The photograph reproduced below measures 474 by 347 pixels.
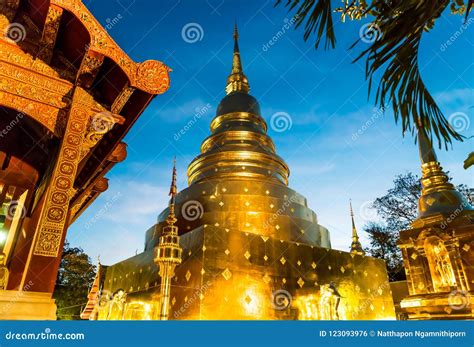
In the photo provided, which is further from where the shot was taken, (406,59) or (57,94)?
(57,94)

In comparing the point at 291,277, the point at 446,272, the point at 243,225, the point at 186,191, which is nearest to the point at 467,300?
the point at 446,272

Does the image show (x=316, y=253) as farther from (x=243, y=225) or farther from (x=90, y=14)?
(x=90, y=14)

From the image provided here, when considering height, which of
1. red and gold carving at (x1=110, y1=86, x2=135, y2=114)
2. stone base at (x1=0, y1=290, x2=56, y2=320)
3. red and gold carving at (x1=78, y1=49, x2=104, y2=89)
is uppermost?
red and gold carving at (x1=78, y1=49, x2=104, y2=89)

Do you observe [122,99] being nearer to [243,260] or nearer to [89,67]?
[89,67]

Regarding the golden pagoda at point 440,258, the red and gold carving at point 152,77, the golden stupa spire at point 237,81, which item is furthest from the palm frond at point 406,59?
the golden stupa spire at point 237,81

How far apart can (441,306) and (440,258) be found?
1280 millimetres

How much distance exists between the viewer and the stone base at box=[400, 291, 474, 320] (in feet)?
25.1

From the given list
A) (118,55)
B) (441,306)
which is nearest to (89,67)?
(118,55)

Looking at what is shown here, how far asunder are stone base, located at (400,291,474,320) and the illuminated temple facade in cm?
82

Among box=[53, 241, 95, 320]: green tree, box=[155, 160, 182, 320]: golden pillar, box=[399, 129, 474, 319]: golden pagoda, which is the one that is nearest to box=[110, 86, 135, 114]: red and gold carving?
box=[155, 160, 182, 320]: golden pillar

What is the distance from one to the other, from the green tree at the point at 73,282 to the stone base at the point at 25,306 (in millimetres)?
15797

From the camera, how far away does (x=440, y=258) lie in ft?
28.4

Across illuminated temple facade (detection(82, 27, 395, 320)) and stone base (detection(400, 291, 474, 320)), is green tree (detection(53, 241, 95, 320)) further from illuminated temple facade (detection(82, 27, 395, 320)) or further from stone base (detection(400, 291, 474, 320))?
stone base (detection(400, 291, 474, 320))

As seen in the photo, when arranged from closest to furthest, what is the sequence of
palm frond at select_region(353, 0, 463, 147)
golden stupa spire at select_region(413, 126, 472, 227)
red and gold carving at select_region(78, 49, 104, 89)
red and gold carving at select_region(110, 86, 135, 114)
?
1. palm frond at select_region(353, 0, 463, 147)
2. red and gold carving at select_region(78, 49, 104, 89)
3. red and gold carving at select_region(110, 86, 135, 114)
4. golden stupa spire at select_region(413, 126, 472, 227)
